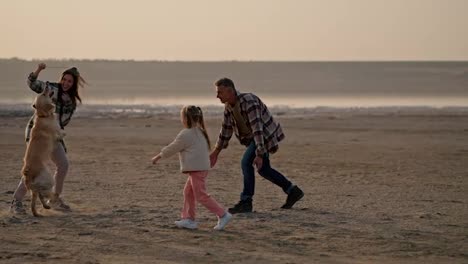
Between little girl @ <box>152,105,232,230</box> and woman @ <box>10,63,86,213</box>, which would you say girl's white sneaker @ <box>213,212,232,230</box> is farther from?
woman @ <box>10,63,86,213</box>

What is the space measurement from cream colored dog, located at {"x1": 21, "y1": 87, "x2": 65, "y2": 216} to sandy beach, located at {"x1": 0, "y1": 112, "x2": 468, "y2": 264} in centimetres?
36

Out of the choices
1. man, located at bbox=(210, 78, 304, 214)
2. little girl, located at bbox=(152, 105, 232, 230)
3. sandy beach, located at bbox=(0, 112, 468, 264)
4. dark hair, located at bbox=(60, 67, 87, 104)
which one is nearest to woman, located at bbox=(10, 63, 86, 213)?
dark hair, located at bbox=(60, 67, 87, 104)

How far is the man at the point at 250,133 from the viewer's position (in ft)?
31.1

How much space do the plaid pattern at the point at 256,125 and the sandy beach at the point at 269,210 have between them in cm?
82

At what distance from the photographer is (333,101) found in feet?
135

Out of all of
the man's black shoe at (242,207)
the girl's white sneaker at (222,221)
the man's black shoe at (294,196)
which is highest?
the man's black shoe at (294,196)

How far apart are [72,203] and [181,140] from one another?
2.40m

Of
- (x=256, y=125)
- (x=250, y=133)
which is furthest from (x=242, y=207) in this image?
(x=256, y=125)

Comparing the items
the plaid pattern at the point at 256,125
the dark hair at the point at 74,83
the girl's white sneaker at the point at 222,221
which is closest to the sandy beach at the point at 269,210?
the girl's white sneaker at the point at 222,221

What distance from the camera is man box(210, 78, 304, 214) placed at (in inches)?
373

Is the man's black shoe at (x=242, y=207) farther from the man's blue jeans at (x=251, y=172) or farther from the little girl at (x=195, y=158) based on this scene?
the little girl at (x=195, y=158)

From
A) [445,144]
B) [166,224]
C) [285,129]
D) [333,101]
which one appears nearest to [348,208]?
[166,224]

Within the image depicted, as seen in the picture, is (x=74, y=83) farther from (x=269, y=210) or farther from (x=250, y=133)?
(x=269, y=210)

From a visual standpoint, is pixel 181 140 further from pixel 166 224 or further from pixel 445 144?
pixel 445 144
